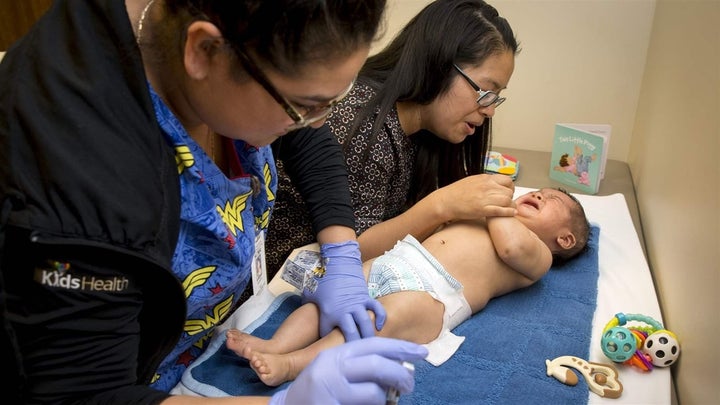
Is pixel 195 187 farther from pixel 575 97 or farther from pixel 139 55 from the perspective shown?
pixel 575 97

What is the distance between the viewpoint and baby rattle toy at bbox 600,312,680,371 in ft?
4.56

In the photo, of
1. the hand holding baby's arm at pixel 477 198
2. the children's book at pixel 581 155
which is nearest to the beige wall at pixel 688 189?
the children's book at pixel 581 155

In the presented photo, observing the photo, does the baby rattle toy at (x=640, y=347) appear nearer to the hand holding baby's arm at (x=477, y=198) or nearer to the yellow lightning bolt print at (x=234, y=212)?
the hand holding baby's arm at (x=477, y=198)

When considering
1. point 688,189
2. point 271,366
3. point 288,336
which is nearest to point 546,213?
point 688,189

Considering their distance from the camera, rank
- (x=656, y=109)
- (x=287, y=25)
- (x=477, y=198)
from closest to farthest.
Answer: (x=287, y=25), (x=477, y=198), (x=656, y=109)

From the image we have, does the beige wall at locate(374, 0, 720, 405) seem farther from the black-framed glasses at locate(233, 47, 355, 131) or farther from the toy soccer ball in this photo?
the black-framed glasses at locate(233, 47, 355, 131)

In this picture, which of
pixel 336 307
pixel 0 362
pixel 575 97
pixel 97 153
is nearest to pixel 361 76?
pixel 336 307

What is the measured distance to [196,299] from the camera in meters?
1.01

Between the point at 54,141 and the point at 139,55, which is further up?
the point at 139,55

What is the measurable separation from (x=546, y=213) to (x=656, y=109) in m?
0.81

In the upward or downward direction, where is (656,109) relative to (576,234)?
upward

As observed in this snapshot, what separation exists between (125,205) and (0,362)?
0.25 metres

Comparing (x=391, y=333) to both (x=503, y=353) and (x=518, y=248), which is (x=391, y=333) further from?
(x=518, y=248)

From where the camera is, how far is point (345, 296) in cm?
138
